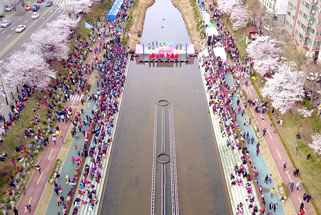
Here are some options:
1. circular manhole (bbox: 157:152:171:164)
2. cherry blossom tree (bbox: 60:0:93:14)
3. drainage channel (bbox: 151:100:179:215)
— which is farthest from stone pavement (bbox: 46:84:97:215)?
cherry blossom tree (bbox: 60:0:93:14)

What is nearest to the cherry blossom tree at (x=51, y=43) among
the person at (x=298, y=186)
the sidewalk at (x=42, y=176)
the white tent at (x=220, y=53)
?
the sidewalk at (x=42, y=176)

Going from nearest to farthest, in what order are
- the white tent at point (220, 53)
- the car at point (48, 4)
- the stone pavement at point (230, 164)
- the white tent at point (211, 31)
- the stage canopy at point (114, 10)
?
the stone pavement at point (230, 164) → the white tent at point (220, 53) → the white tent at point (211, 31) → the stage canopy at point (114, 10) → the car at point (48, 4)

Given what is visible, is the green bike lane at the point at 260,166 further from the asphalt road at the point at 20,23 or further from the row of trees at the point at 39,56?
the asphalt road at the point at 20,23

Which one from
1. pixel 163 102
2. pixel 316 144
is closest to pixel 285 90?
pixel 316 144

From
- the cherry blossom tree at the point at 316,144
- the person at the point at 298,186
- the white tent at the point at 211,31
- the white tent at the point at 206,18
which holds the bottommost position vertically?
the person at the point at 298,186

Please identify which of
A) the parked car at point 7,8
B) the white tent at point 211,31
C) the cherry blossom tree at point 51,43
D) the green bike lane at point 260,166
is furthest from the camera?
the parked car at point 7,8

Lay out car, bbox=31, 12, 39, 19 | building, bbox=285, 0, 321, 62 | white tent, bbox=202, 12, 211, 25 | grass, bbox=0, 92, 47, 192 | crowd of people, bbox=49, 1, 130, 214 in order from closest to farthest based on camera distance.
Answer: crowd of people, bbox=49, 1, 130, 214 < grass, bbox=0, 92, 47, 192 < building, bbox=285, 0, 321, 62 < white tent, bbox=202, 12, 211, 25 < car, bbox=31, 12, 39, 19

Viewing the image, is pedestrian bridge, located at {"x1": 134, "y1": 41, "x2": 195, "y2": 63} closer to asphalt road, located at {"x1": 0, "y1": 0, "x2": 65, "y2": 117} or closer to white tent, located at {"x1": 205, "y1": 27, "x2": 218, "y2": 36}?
white tent, located at {"x1": 205, "y1": 27, "x2": 218, "y2": 36}

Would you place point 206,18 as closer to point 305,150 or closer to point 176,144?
point 176,144
